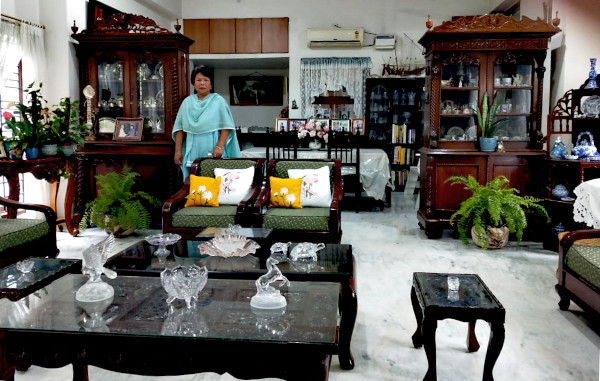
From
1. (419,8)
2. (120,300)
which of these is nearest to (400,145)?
(419,8)

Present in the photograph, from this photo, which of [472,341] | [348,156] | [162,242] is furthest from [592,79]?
[162,242]

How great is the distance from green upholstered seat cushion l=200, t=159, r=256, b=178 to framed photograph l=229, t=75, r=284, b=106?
519 centimetres

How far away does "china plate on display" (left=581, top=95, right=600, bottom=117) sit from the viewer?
17.1 ft

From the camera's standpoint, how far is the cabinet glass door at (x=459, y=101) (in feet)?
18.4

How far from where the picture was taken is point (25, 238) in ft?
12.4

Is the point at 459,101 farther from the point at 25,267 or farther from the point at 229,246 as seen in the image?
the point at 25,267

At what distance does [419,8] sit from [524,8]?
201 centimetres

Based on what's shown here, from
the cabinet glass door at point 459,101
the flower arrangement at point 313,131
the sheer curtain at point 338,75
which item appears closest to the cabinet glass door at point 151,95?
the flower arrangement at point 313,131

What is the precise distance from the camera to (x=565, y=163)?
16.5ft

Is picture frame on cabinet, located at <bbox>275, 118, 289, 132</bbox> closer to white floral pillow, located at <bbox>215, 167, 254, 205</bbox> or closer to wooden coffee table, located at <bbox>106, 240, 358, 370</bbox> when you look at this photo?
white floral pillow, located at <bbox>215, 167, 254, 205</bbox>

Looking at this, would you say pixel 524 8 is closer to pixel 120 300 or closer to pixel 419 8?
pixel 419 8

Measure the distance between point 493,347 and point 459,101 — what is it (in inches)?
149

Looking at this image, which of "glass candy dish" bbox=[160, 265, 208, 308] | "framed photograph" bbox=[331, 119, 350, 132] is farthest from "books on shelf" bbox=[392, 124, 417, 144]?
"glass candy dish" bbox=[160, 265, 208, 308]

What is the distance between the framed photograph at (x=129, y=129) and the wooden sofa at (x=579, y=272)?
14.5ft
